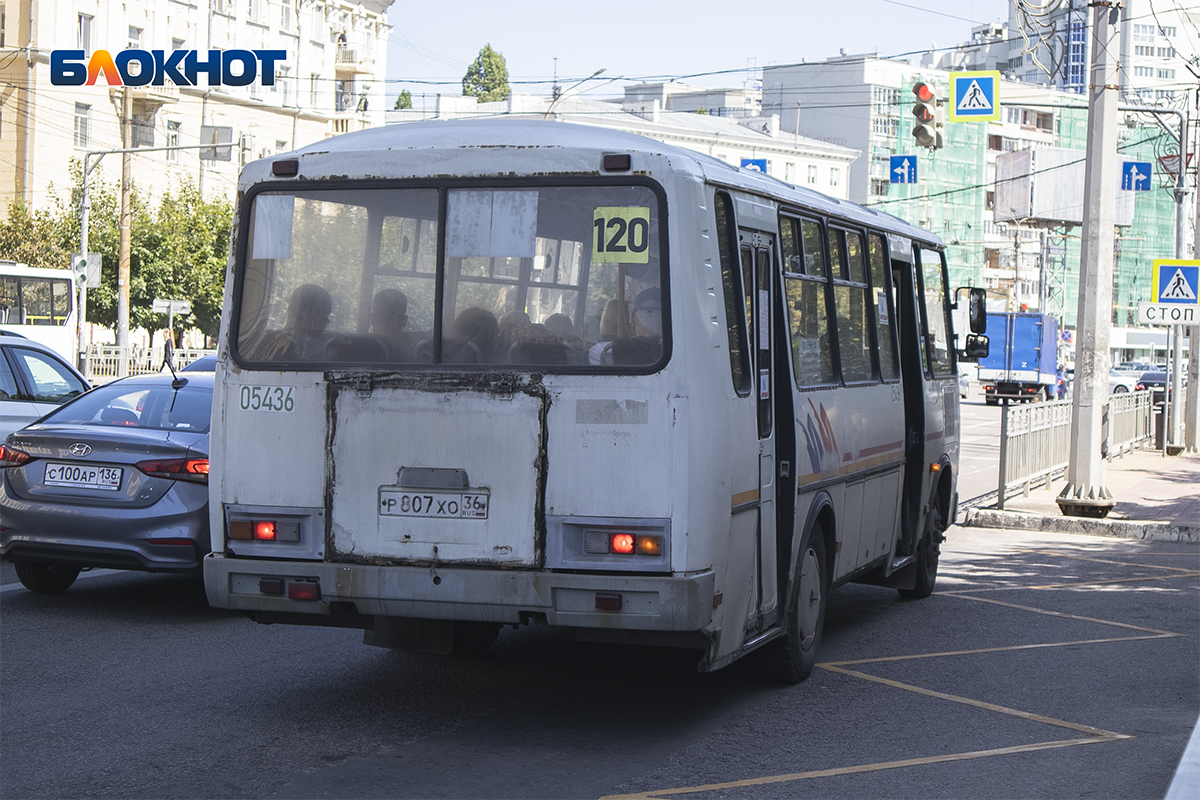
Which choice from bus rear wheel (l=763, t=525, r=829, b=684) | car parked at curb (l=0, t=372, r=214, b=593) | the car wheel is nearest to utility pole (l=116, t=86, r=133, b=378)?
the car wheel

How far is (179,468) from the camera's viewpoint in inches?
358

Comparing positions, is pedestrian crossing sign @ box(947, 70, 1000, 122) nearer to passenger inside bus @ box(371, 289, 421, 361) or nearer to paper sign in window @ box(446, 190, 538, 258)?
paper sign in window @ box(446, 190, 538, 258)

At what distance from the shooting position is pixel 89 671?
25.0ft

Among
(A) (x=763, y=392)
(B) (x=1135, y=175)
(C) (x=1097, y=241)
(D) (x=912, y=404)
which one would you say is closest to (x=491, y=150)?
(A) (x=763, y=392)

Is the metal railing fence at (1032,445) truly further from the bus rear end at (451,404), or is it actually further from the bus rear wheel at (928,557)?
the bus rear end at (451,404)

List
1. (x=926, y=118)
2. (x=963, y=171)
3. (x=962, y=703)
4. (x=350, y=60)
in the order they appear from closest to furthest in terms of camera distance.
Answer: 1. (x=962, y=703)
2. (x=926, y=118)
3. (x=350, y=60)
4. (x=963, y=171)

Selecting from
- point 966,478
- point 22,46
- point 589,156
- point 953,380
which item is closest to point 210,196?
point 22,46

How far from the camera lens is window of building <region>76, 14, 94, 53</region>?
55.7m

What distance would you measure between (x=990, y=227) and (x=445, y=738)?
108 m

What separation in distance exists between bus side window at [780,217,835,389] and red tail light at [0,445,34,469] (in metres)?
4.85

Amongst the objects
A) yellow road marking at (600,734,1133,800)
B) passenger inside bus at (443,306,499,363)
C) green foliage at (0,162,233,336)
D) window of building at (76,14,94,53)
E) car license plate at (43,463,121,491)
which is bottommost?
yellow road marking at (600,734,1133,800)

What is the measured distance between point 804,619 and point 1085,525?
30.1 ft

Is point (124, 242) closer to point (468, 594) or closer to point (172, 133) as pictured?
point (172, 133)

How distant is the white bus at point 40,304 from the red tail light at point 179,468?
30.5 m
